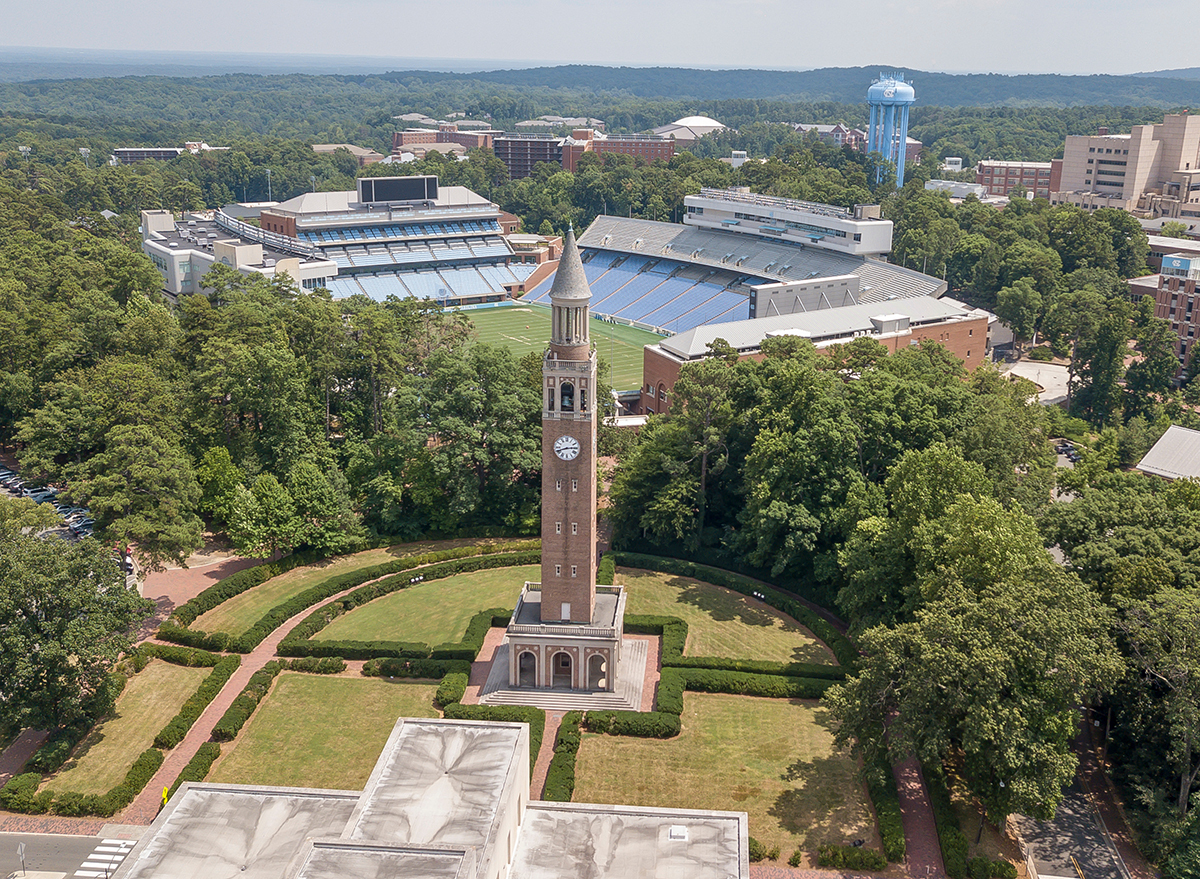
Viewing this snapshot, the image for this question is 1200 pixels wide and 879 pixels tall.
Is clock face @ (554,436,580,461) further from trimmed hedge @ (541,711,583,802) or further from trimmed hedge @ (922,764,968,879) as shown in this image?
trimmed hedge @ (922,764,968,879)

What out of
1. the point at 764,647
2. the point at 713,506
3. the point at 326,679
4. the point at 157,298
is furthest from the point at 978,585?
the point at 157,298

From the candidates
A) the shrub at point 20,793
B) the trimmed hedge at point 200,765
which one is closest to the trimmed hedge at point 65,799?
the shrub at point 20,793

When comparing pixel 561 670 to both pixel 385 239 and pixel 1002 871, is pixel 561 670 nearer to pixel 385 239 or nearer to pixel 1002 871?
pixel 1002 871

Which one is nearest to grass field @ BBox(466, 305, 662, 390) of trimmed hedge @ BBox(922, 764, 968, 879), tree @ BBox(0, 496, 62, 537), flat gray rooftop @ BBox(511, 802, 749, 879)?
tree @ BBox(0, 496, 62, 537)

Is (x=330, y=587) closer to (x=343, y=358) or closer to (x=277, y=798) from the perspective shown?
(x=343, y=358)

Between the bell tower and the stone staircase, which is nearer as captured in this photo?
the bell tower

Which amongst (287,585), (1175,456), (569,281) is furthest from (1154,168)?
(287,585)

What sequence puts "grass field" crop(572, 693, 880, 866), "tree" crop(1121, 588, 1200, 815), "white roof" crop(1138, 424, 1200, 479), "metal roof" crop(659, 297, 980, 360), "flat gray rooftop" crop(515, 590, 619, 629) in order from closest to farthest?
"tree" crop(1121, 588, 1200, 815)
"grass field" crop(572, 693, 880, 866)
"flat gray rooftop" crop(515, 590, 619, 629)
"white roof" crop(1138, 424, 1200, 479)
"metal roof" crop(659, 297, 980, 360)
